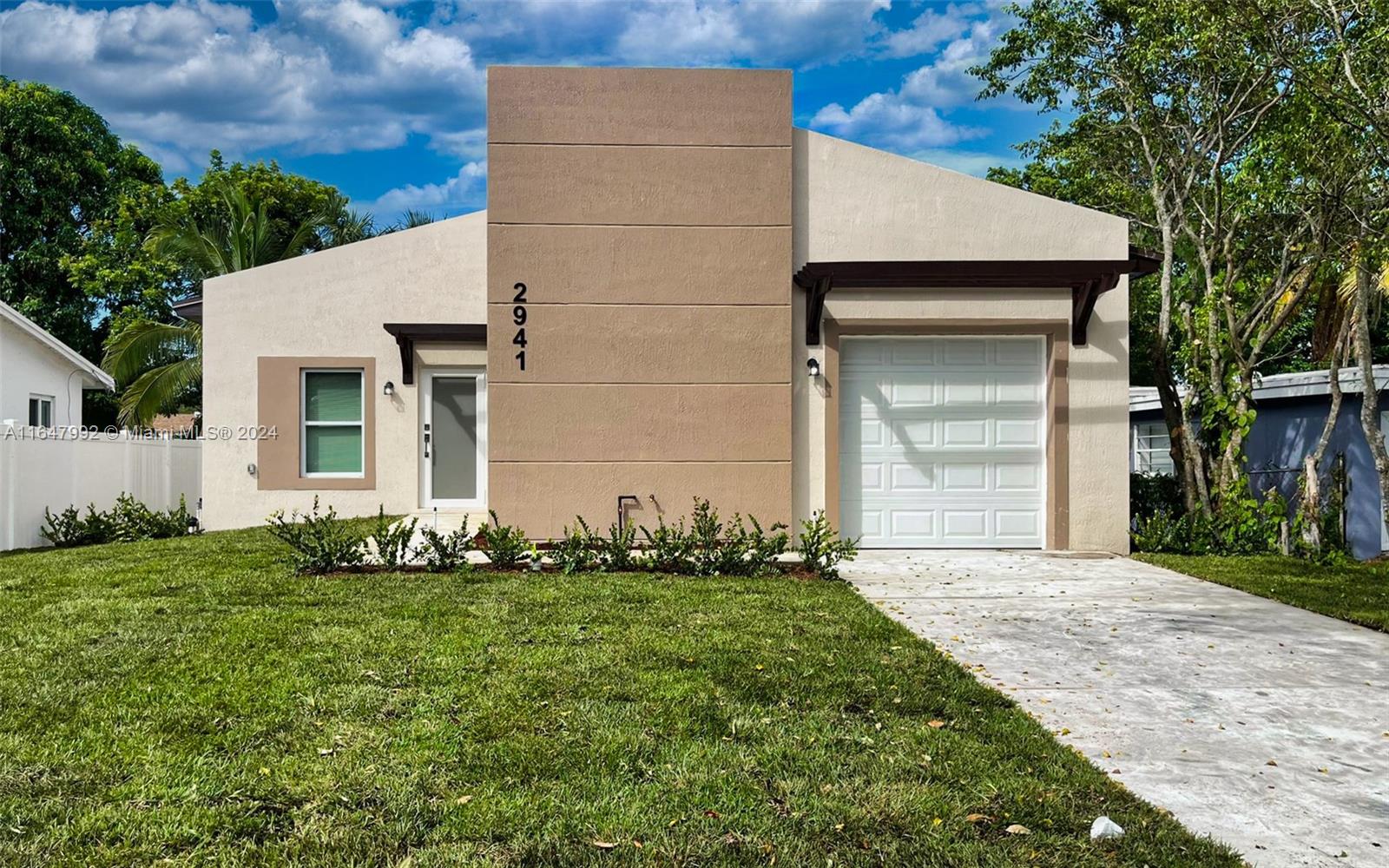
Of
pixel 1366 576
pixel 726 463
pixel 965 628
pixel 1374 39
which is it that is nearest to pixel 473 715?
pixel 965 628

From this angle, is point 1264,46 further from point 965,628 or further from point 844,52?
point 844,52

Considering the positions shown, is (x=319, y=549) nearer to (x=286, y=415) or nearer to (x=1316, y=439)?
(x=286, y=415)

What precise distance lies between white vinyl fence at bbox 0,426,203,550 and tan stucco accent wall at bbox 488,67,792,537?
5921mm

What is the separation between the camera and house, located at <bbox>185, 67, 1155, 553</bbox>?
962 centimetres

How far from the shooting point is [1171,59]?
11.0 m

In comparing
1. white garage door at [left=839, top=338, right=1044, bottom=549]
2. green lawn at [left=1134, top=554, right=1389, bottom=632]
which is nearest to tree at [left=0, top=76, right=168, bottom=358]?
white garage door at [left=839, top=338, right=1044, bottom=549]

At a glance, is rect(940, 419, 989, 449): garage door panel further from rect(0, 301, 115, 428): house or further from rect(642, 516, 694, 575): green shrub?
rect(0, 301, 115, 428): house

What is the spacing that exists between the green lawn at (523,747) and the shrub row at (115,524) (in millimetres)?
6184

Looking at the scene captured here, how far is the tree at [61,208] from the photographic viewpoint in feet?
89.4

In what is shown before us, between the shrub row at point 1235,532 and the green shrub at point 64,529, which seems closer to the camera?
the shrub row at point 1235,532

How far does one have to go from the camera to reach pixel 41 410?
1972 centimetres

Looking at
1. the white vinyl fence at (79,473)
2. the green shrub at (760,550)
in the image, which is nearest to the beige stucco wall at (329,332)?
the white vinyl fence at (79,473)

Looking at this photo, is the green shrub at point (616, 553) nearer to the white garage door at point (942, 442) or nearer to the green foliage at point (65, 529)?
the white garage door at point (942, 442)

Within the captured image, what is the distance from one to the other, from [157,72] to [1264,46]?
113 feet
